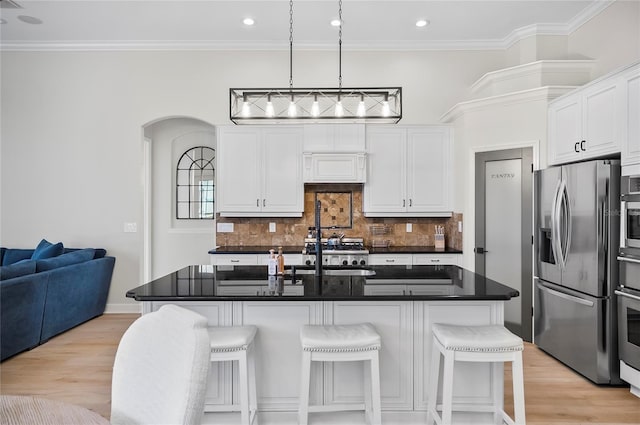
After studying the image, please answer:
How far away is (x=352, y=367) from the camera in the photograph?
8.47 feet

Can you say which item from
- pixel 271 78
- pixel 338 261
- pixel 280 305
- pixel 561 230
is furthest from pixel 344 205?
pixel 280 305

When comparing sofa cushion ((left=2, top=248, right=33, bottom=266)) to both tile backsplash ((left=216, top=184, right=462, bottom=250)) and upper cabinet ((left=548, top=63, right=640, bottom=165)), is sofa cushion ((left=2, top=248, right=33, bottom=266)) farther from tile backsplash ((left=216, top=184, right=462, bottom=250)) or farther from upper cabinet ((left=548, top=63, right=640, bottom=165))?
upper cabinet ((left=548, top=63, right=640, bottom=165))

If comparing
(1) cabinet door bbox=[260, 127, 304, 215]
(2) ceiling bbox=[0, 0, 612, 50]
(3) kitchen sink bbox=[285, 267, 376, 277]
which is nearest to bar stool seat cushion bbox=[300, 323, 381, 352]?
(3) kitchen sink bbox=[285, 267, 376, 277]

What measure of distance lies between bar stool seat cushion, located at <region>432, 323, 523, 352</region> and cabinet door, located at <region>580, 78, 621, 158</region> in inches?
76.0

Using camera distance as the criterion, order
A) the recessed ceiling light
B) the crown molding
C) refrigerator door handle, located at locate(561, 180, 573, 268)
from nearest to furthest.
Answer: refrigerator door handle, located at locate(561, 180, 573, 268) < the crown molding < the recessed ceiling light

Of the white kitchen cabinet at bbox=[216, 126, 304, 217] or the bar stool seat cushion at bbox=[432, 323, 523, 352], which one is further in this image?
the white kitchen cabinet at bbox=[216, 126, 304, 217]

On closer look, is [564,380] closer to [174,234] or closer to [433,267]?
[433,267]

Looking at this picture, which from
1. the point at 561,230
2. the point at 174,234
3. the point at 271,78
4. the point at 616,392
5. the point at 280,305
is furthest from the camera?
the point at 174,234

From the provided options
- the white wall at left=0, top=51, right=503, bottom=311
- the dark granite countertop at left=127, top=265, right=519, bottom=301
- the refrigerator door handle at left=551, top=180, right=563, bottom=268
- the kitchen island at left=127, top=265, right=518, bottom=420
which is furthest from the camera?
the white wall at left=0, top=51, right=503, bottom=311

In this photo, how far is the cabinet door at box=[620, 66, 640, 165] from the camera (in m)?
2.97

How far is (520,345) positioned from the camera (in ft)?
7.22

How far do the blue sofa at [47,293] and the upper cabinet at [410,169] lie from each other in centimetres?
344

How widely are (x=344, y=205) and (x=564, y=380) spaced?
304cm

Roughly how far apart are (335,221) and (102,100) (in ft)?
11.0
